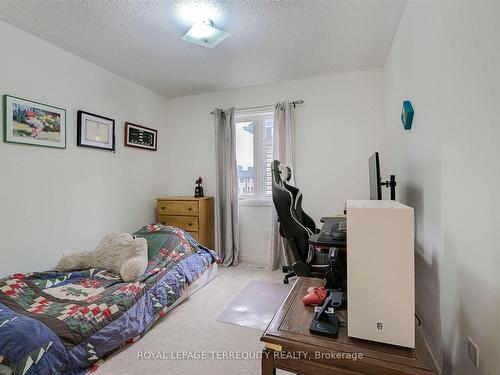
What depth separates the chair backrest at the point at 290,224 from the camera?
2.00 m

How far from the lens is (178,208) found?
3.57m

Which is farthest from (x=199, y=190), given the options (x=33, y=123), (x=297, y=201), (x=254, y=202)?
(x=33, y=123)

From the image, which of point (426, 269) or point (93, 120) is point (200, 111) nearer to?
point (93, 120)

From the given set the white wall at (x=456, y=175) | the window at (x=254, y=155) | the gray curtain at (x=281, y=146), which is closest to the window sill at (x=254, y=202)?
the window at (x=254, y=155)

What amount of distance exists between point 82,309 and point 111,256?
803 millimetres

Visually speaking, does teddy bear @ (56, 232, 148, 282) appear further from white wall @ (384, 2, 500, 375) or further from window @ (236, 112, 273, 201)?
white wall @ (384, 2, 500, 375)

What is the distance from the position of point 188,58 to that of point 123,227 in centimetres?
223

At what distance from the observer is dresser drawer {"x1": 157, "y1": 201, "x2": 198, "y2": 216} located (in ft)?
11.5

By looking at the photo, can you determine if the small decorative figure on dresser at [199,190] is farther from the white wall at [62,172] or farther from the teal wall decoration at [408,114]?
the teal wall decoration at [408,114]

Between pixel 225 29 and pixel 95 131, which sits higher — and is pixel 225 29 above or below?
above

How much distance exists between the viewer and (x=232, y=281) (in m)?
3.10

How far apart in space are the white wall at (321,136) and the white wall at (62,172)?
111cm

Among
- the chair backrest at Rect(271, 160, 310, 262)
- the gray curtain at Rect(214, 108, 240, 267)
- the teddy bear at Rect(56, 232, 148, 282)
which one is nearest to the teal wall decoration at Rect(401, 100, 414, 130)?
the chair backrest at Rect(271, 160, 310, 262)

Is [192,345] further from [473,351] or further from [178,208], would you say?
[178,208]
